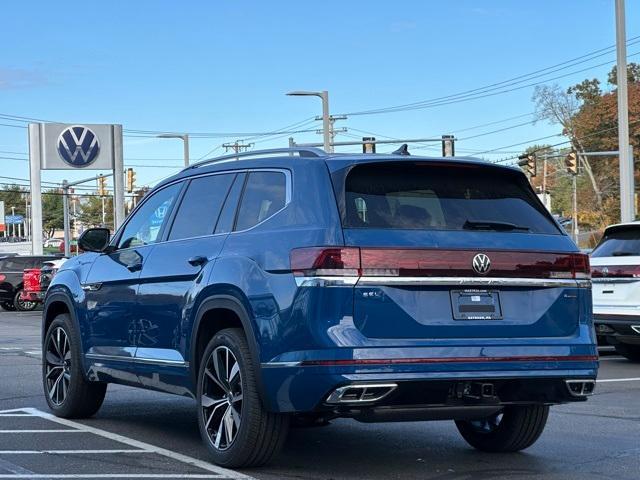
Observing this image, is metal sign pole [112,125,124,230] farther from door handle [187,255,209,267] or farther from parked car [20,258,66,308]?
door handle [187,255,209,267]

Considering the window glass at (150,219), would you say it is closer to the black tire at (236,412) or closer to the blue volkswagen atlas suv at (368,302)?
the blue volkswagen atlas suv at (368,302)

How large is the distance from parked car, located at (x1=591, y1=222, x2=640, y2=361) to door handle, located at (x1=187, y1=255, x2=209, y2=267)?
7337 mm

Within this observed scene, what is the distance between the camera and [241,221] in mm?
7000

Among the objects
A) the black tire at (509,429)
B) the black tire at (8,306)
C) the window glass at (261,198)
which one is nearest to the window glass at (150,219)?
the window glass at (261,198)

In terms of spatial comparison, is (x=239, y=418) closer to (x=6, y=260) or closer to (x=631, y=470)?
(x=631, y=470)

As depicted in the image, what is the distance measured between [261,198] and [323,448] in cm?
190

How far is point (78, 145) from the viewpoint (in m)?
47.6

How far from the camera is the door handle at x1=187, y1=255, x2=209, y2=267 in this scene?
276 inches

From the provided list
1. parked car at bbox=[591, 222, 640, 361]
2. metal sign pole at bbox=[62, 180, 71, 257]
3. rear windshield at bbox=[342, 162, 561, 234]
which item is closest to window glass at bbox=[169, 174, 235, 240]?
rear windshield at bbox=[342, 162, 561, 234]

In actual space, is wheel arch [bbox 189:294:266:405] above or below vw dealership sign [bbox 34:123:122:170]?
below

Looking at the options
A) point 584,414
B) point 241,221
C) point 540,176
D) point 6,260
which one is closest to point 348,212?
point 241,221

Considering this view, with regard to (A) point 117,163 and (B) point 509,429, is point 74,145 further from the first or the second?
(B) point 509,429

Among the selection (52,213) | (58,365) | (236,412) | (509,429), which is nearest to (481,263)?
(509,429)

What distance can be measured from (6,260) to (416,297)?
28.5 metres
